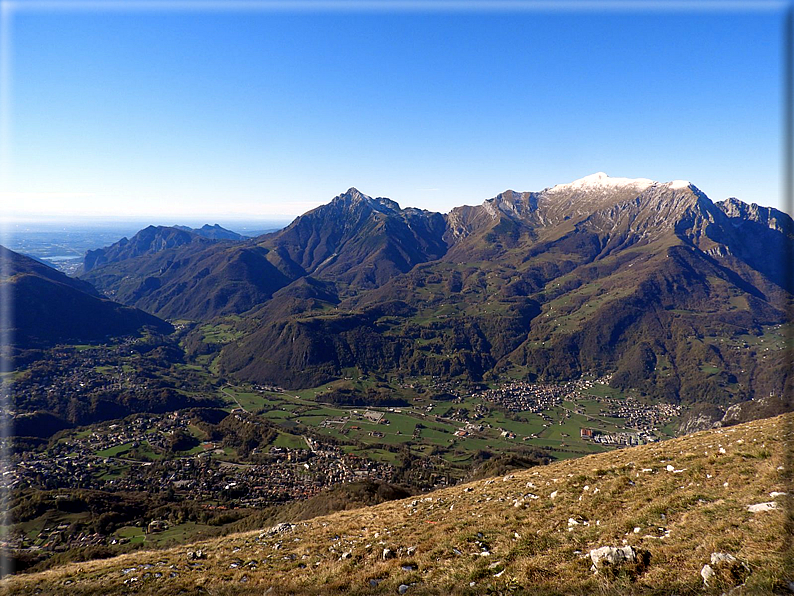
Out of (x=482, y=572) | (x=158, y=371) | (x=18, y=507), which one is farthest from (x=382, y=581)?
(x=158, y=371)

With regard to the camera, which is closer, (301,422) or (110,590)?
(110,590)

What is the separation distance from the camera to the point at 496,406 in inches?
6417

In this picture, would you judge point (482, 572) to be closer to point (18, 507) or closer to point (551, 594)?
point (551, 594)

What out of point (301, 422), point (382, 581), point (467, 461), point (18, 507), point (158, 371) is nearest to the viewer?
point (382, 581)

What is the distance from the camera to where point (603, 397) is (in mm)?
173375

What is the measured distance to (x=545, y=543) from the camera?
11789 mm

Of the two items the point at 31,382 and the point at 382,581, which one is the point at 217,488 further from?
the point at 31,382

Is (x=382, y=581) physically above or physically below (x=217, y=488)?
above

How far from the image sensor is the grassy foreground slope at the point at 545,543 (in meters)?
8.69

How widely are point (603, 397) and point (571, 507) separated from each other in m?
187

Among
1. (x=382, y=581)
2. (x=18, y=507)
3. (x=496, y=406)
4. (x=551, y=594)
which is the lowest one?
(x=496, y=406)

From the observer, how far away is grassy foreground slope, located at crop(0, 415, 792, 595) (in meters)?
8.69

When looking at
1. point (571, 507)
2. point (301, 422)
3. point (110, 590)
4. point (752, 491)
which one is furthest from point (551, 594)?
point (301, 422)

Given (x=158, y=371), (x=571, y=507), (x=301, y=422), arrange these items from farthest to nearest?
(x=158, y=371) → (x=301, y=422) → (x=571, y=507)
